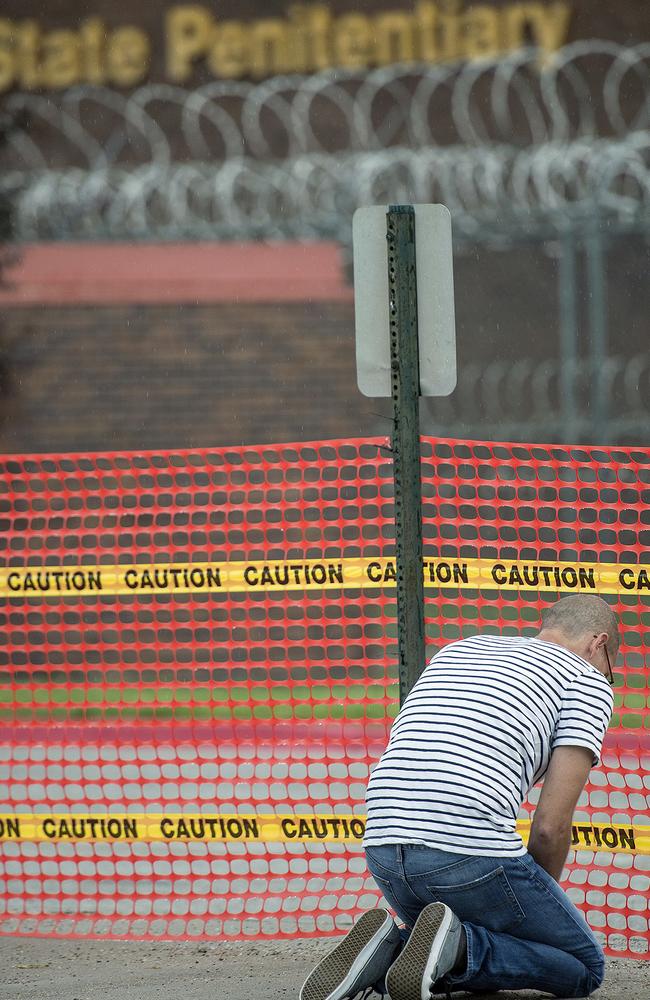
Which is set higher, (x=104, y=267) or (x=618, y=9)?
(x=618, y=9)

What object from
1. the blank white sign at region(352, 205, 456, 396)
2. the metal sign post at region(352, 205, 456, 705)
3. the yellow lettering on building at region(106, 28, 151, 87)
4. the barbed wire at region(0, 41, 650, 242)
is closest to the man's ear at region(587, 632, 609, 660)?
the metal sign post at region(352, 205, 456, 705)

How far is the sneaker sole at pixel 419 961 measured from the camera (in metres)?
3.85

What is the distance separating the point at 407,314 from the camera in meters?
4.96

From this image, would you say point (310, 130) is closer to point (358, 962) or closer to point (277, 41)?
point (277, 41)

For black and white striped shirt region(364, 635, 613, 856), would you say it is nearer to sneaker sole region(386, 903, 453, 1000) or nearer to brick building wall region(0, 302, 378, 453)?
sneaker sole region(386, 903, 453, 1000)

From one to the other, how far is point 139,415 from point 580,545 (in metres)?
8.22

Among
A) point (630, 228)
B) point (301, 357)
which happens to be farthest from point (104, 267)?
point (630, 228)

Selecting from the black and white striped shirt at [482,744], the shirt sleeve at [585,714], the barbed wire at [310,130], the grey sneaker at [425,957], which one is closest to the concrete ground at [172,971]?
the grey sneaker at [425,957]

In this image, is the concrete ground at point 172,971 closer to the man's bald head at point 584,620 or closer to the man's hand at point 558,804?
the man's hand at point 558,804

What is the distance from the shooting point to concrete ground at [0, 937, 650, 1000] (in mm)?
4621

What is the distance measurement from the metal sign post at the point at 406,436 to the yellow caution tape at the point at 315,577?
0.36 metres

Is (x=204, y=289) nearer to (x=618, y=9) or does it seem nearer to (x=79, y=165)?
(x=79, y=165)

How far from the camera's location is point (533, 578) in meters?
5.47

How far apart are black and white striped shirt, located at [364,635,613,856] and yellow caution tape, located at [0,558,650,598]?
46.7 inches
